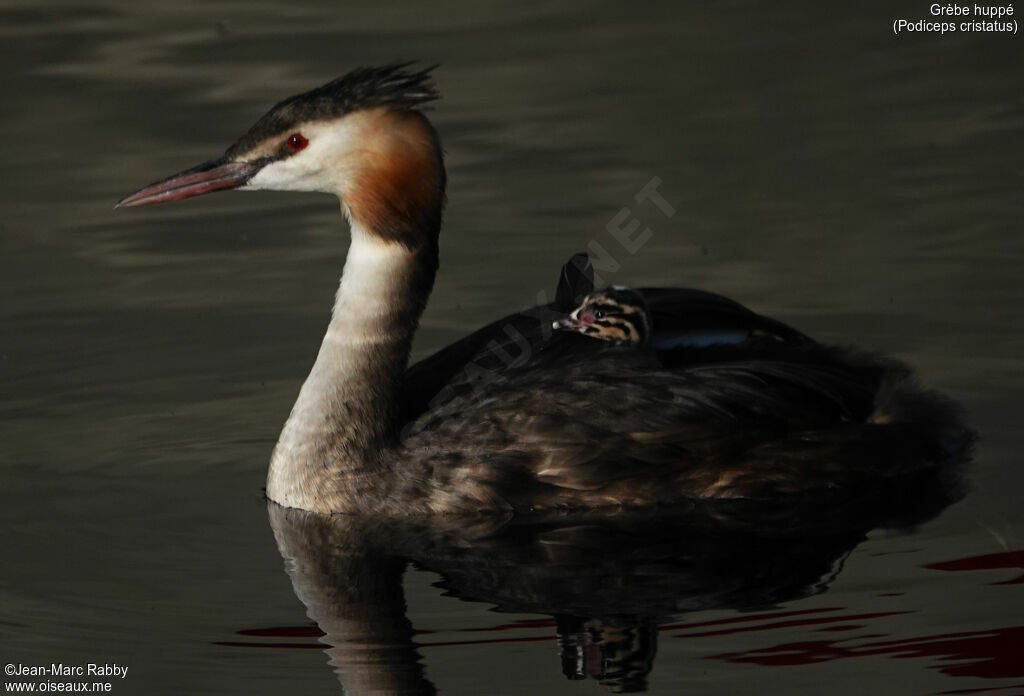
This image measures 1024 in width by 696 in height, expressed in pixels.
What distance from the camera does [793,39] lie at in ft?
43.8

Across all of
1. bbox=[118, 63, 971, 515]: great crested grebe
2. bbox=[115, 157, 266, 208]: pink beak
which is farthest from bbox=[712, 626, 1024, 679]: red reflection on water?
bbox=[115, 157, 266, 208]: pink beak

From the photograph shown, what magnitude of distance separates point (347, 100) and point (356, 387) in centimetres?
104

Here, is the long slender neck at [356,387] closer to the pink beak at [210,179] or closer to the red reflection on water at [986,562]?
the pink beak at [210,179]

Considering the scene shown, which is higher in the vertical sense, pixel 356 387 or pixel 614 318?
pixel 614 318

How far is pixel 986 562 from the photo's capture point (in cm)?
668

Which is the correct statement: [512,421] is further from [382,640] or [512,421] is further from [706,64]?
[706,64]

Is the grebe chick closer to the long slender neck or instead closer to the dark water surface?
the long slender neck

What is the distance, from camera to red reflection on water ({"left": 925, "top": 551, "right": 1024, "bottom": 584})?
663 cm

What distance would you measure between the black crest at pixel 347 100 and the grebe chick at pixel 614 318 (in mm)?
945
